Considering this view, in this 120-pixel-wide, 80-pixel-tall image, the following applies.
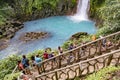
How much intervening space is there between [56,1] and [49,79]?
27.0 m

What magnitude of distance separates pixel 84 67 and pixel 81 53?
3282 mm

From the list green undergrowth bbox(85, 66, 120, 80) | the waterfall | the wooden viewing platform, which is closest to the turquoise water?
the waterfall

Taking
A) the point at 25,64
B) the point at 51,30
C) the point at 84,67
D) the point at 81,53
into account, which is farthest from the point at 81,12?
the point at 84,67

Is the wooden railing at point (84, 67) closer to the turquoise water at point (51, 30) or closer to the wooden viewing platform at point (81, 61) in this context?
the wooden viewing platform at point (81, 61)

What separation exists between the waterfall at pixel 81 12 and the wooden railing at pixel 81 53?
68.3ft

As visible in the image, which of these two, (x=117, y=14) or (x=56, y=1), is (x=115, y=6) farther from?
(x=56, y=1)

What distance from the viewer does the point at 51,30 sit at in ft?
110

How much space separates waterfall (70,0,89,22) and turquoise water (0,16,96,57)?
143 cm

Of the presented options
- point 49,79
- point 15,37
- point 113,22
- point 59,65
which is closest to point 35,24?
point 15,37

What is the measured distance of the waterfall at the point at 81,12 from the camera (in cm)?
3703

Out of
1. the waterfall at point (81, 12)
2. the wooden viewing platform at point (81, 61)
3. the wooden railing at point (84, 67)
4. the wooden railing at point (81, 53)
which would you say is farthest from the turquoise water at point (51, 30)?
the wooden railing at point (84, 67)

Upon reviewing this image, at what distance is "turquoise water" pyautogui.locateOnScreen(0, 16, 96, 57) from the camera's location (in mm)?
28797

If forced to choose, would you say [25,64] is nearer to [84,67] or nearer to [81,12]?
[84,67]

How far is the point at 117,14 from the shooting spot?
19.3 m
